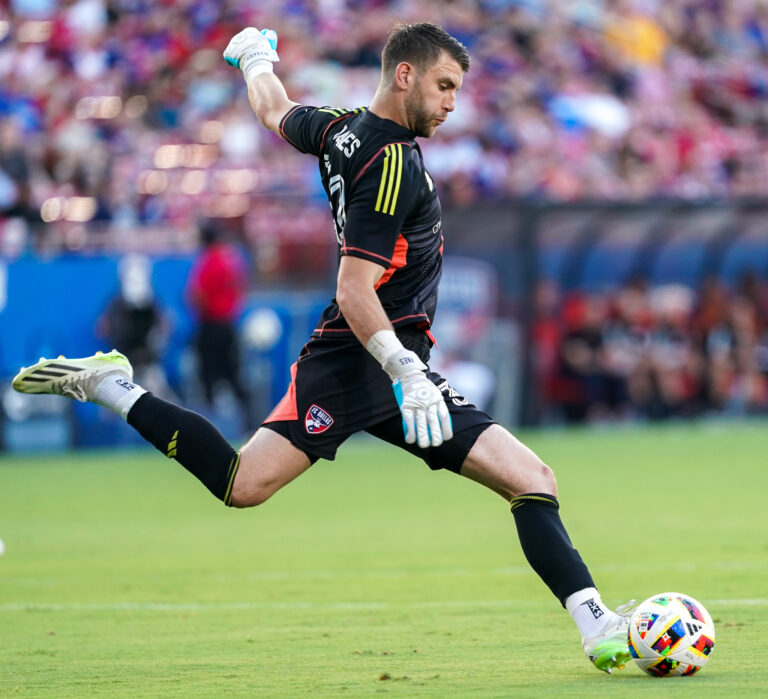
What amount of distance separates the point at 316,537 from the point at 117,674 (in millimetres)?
5057

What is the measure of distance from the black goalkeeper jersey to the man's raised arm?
34 cm

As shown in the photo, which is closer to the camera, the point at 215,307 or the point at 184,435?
the point at 184,435

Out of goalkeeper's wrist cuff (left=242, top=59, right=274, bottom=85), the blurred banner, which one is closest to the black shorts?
goalkeeper's wrist cuff (left=242, top=59, right=274, bottom=85)

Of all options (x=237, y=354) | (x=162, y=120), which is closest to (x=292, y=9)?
(x=162, y=120)

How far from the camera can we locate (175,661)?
20.2ft

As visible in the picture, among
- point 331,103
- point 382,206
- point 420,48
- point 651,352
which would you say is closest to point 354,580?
point 382,206

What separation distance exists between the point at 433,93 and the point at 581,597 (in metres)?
1.98

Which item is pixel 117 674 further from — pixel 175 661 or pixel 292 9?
pixel 292 9

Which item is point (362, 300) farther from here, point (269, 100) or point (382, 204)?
point (269, 100)

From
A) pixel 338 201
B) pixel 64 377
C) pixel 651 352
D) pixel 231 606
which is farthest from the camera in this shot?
pixel 651 352

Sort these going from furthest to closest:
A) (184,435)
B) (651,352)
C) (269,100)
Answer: (651,352) → (269,100) → (184,435)

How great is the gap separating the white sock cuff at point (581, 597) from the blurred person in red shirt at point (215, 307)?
12284mm

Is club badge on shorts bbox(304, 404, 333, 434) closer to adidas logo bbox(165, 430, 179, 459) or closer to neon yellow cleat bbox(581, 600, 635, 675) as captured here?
adidas logo bbox(165, 430, 179, 459)

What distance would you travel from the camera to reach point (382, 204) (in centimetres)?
565
